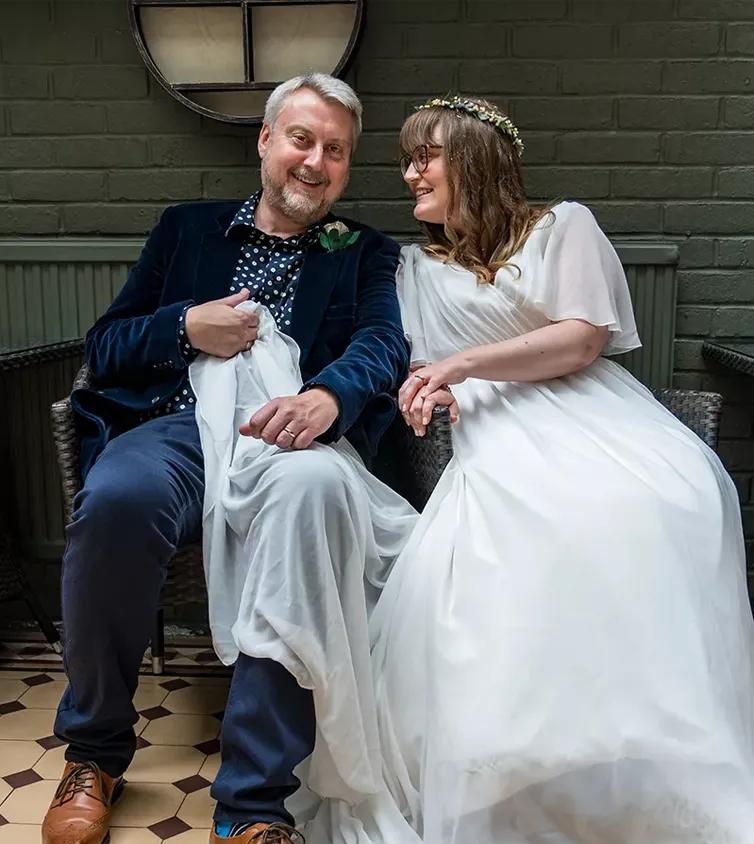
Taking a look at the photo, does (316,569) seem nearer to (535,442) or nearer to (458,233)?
(535,442)

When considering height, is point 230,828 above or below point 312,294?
below

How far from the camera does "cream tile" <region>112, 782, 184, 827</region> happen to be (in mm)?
1738

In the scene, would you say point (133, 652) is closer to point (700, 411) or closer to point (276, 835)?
point (276, 835)

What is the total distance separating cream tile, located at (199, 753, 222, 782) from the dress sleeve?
1209 millimetres

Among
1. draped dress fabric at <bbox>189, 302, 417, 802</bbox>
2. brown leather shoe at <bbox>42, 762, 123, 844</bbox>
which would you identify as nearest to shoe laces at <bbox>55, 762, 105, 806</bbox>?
brown leather shoe at <bbox>42, 762, 123, 844</bbox>

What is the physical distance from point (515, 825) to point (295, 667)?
45 centimetres

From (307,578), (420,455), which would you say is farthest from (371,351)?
(307,578)

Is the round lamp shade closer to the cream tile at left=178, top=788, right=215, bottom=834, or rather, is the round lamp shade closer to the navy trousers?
the navy trousers

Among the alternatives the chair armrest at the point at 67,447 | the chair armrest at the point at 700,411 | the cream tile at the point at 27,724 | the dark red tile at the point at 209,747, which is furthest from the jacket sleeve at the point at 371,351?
the cream tile at the point at 27,724

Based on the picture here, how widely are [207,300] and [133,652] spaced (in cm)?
Answer: 82

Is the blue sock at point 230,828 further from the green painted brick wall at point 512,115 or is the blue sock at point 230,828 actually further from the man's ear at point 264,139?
the green painted brick wall at point 512,115

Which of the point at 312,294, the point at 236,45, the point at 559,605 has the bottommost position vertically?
the point at 559,605

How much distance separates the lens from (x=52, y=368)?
100 inches

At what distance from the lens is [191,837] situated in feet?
5.54
